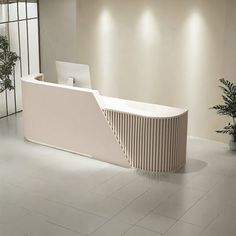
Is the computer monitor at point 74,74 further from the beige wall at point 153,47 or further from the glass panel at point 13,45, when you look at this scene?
→ the glass panel at point 13,45

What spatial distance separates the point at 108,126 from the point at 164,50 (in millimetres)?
2678

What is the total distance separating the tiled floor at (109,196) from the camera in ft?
22.2

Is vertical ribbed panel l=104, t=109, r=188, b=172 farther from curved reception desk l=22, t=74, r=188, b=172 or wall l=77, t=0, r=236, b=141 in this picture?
wall l=77, t=0, r=236, b=141

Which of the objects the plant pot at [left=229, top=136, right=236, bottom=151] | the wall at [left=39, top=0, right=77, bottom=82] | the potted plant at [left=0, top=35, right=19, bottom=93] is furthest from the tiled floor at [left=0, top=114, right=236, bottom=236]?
the wall at [left=39, top=0, right=77, bottom=82]

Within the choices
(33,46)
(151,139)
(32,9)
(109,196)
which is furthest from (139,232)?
(32,9)

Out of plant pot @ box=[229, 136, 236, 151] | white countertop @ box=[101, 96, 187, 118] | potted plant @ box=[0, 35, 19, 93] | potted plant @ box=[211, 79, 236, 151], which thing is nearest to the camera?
white countertop @ box=[101, 96, 187, 118]

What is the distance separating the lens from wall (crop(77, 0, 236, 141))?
32.3 ft

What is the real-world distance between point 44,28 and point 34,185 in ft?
17.9

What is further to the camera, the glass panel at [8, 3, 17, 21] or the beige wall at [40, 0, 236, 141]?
the glass panel at [8, 3, 17, 21]

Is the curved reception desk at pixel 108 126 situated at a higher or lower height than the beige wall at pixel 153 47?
lower

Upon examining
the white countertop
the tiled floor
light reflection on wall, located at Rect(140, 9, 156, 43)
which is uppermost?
light reflection on wall, located at Rect(140, 9, 156, 43)

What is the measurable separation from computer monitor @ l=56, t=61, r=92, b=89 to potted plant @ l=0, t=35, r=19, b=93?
242cm

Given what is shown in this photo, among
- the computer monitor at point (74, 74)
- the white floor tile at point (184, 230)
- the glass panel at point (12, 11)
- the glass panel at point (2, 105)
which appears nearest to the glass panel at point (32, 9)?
the glass panel at point (12, 11)

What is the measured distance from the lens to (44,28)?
12422mm
